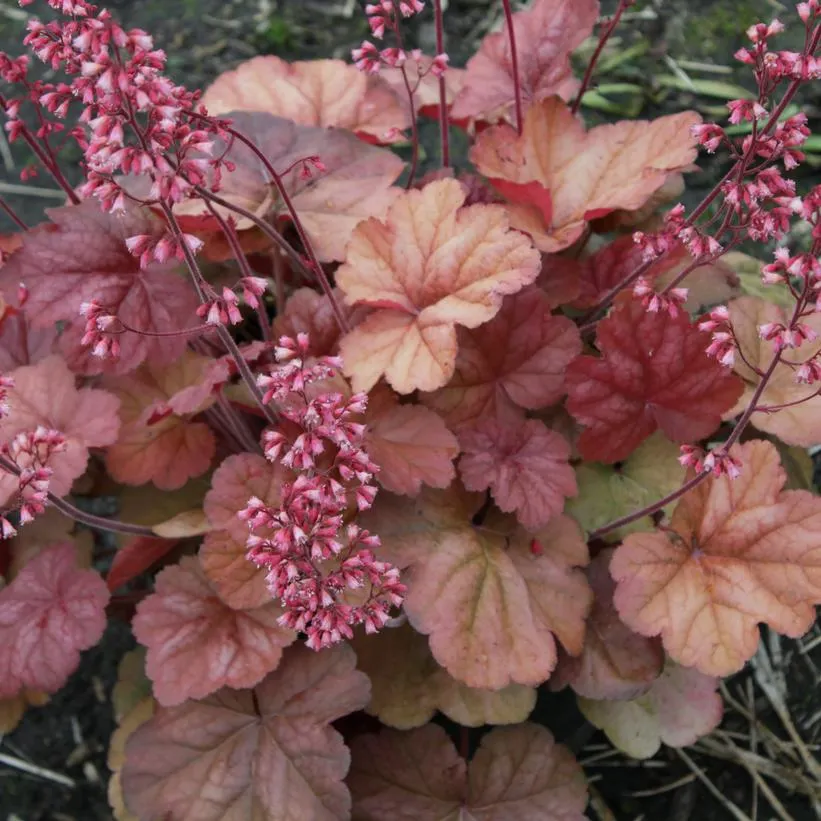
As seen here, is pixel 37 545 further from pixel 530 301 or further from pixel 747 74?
pixel 747 74

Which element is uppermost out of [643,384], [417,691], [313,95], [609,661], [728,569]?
[313,95]

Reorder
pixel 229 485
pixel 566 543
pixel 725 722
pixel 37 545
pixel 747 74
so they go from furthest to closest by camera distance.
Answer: pixel 747 74 < pixel 725 722 < pixel 37 545 < pixel 566 543 < pixel 229 485

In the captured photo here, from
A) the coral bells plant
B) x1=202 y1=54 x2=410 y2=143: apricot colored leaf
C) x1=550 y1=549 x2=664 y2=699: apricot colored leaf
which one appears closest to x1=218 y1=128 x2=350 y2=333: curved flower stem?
the coral bells plant

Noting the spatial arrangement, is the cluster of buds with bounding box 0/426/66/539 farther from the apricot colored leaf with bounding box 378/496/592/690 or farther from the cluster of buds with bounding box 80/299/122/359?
the apricot colored leaf with bounding box 378/496/592/690

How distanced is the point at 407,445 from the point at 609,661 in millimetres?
636

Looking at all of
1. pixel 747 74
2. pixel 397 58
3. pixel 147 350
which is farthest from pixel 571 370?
pixel 747 74

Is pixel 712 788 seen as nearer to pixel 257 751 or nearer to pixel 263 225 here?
pixel 257 751

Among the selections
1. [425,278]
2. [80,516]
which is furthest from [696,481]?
[80,516]

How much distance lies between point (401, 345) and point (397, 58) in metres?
0.56

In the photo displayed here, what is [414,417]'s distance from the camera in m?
1.79

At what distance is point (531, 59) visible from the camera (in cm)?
227

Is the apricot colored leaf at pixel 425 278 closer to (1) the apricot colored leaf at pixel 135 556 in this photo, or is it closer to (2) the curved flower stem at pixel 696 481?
(2) the curved flower stem at pixel 696 481

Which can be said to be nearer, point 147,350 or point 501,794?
point 147,350

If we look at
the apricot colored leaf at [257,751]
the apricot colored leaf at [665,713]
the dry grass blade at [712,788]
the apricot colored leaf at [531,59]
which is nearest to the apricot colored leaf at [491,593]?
the apricot colored leaf at [257,751]
